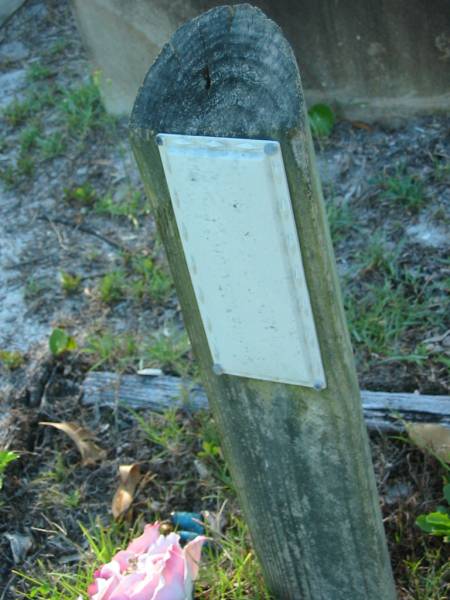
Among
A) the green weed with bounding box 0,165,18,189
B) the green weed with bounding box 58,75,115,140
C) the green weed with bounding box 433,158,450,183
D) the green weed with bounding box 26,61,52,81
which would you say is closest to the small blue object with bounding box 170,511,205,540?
the green weed with bounding box 433,158,450,183

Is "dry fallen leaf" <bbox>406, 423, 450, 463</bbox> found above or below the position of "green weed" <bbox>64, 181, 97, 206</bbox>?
below

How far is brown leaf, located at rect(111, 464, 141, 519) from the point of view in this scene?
96.4 inches

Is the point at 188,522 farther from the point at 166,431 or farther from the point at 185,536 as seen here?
the point at 166,431

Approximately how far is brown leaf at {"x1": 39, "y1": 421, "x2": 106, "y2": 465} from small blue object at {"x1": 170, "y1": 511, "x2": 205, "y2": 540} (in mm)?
379

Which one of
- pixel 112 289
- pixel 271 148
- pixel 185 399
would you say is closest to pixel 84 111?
pixel 112 289

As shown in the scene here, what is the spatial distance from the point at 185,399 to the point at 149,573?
2.85ft

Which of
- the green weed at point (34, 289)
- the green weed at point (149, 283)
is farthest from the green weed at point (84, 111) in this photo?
the green weed at point (149, 283)

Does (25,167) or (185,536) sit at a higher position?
(25,167)

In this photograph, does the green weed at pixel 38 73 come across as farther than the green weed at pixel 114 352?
Yes

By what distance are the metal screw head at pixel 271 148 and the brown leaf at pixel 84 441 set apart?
159cm

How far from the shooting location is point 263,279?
1.45m

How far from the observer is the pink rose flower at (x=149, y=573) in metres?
1.81

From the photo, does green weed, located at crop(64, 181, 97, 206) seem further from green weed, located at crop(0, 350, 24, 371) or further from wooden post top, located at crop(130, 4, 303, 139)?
wooden post top, located at crop(130, 4, 303, 139)

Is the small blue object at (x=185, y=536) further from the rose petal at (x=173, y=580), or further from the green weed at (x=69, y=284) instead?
the green weed at (x=69, y=284)
